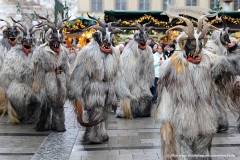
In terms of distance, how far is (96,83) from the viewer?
8.00 m

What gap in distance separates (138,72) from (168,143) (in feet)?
17.8

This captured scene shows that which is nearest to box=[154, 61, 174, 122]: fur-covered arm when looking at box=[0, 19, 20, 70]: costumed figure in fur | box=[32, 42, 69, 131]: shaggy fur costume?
box=[32, 42, 69, 131]: shaggy fur costume

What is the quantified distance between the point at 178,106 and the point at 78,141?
333 centimetres

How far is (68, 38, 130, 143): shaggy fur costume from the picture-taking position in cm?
795

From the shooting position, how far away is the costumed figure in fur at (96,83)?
795 centimetres

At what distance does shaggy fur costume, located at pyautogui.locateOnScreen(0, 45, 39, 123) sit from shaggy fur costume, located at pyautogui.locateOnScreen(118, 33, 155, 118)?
7.70ft

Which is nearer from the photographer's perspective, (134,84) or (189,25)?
(189,25)

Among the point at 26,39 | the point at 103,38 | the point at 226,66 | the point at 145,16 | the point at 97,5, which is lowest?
the point at 226,66

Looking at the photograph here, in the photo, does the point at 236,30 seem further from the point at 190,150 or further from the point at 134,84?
the point at 190,150

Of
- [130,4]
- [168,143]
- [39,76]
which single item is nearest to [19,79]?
[39,76]

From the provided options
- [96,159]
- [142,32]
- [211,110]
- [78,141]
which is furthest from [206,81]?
[142,32]

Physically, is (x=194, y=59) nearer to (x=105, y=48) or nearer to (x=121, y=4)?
(x=105, y=48)

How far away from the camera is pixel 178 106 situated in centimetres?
567

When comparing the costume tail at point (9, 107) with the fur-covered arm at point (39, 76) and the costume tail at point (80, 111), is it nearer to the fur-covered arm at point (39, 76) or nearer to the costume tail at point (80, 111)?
the fur-covered arm at point (39, 76)
